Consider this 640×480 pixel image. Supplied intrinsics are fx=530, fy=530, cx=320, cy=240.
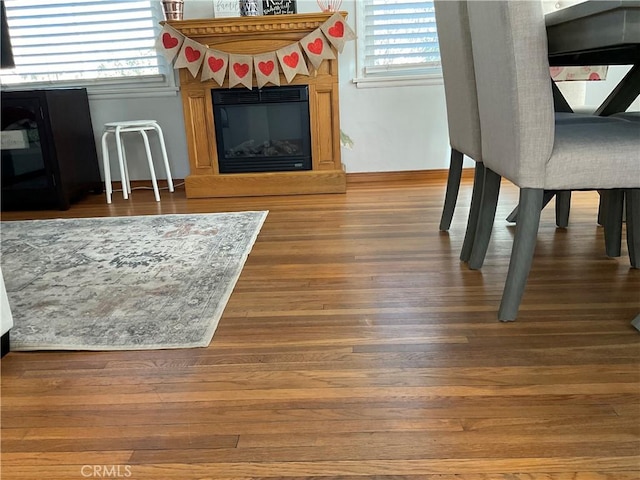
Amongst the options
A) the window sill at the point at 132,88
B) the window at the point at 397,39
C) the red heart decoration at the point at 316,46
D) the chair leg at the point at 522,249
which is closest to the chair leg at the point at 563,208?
the chair leg at the point at 522,249

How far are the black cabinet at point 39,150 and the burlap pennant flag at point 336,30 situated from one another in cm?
166

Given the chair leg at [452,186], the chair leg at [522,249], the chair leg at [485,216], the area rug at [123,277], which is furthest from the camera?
the chair leg at [452,186]

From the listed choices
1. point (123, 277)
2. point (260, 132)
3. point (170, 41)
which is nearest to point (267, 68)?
point (260, 132)

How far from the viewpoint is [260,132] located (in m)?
3.40

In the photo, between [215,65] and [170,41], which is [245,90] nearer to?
[215,65]

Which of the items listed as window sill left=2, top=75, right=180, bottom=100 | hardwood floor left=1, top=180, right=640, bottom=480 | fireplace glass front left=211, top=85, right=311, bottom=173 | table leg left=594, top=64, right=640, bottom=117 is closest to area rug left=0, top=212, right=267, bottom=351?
Result: hardwood floor left=1, top=180, right=640, bottom=480

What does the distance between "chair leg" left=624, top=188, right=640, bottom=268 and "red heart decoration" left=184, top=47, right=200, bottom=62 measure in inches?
94.3

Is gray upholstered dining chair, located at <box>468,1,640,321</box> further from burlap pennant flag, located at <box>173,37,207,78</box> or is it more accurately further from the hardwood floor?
burlap pennant flag, located at <box>173,37,207,78</box>

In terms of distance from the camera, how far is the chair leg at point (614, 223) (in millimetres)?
1977

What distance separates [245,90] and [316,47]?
0.51 meters

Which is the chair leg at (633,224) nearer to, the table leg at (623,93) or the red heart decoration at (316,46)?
the table leg at (623,93)

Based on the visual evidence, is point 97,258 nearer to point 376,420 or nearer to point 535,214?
point 376,420

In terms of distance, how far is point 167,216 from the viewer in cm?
294

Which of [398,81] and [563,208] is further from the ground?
[398,81]
